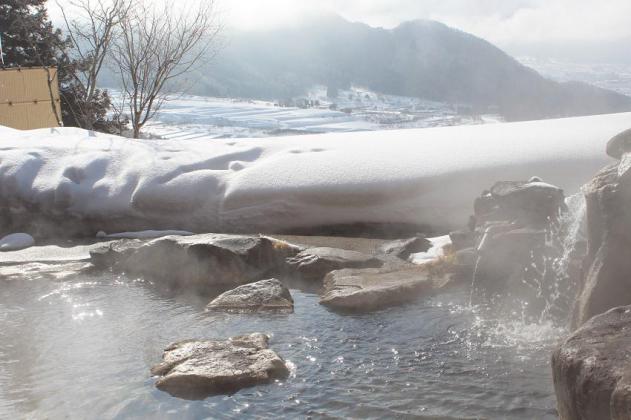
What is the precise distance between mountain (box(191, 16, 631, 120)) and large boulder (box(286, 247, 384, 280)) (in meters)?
11.2

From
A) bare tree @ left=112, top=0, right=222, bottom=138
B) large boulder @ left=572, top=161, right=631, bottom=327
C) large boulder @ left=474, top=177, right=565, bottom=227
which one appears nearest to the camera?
large boulder @ left=572, top=161, right=631, bottom=327

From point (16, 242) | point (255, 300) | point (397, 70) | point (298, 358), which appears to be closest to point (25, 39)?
point (16, 242)

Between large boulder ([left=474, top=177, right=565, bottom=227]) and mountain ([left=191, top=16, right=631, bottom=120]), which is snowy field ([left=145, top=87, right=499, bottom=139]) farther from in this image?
large boulder ([left=474, top=177, right=565, bottom=227])

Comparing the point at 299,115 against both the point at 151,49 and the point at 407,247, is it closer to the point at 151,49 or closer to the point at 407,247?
the point at 151,49

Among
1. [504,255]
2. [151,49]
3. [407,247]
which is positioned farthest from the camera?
[151,49]

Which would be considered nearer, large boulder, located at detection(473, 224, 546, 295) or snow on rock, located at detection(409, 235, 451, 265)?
large boulder, located at detection(473, 224, 546, 295)

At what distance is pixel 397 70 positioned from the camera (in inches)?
1842

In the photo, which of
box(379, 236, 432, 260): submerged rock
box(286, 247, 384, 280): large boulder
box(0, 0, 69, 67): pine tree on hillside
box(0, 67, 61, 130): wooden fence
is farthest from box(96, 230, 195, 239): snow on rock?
box(0, 0, 69, 67): pine tree on hillside

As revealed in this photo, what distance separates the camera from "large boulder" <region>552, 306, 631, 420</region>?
6.35 feet

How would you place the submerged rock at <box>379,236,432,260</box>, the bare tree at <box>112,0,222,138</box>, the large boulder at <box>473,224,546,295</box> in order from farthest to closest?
1. the bare tree at <box>112,0,222,138</box>
2. the submerged rock at <box>379,236,432,260</box>
3. the large boulder at <box>473,224,546,295</box>

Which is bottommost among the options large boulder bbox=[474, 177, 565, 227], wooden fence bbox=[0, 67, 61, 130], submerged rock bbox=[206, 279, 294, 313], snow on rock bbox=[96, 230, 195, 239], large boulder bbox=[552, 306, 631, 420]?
submerged rock bbox=[206, 279, 294, 313]

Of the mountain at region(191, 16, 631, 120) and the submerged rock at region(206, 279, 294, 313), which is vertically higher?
the mountain at region(191, 16, 631, 120)

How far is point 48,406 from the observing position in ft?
10.1

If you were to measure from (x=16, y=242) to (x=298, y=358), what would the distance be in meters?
4.33
